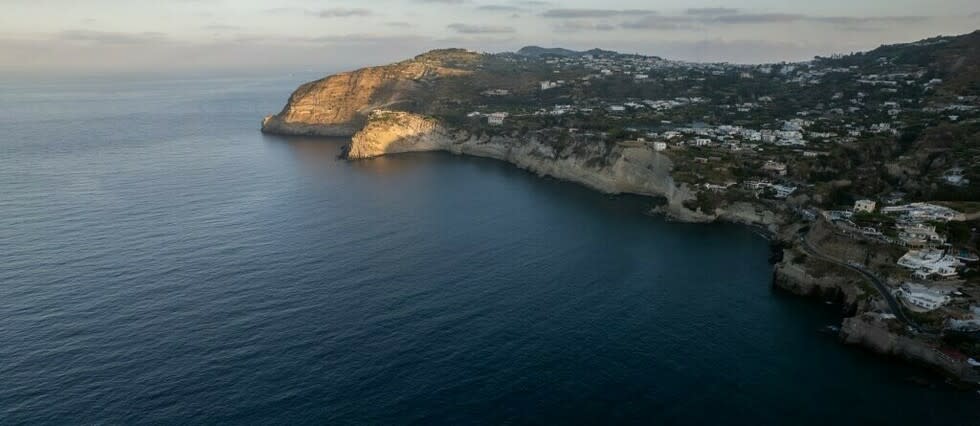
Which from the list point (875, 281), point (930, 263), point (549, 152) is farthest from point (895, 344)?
point (549, 152)

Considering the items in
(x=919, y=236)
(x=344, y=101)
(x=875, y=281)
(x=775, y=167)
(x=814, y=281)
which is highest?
(x=344, y=101)

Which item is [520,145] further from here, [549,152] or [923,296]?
[923,296]

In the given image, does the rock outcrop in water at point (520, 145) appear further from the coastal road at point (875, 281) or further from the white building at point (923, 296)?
the white building at point (923, 296)

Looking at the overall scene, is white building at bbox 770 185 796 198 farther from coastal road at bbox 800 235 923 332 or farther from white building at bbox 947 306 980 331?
white building at bbox 947 306 980 331

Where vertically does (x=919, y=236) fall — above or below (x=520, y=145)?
below

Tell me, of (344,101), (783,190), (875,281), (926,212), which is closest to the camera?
(875,281)

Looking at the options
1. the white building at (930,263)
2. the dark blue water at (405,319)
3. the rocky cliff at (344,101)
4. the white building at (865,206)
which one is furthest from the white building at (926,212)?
the rocky cliff at (344,101)
